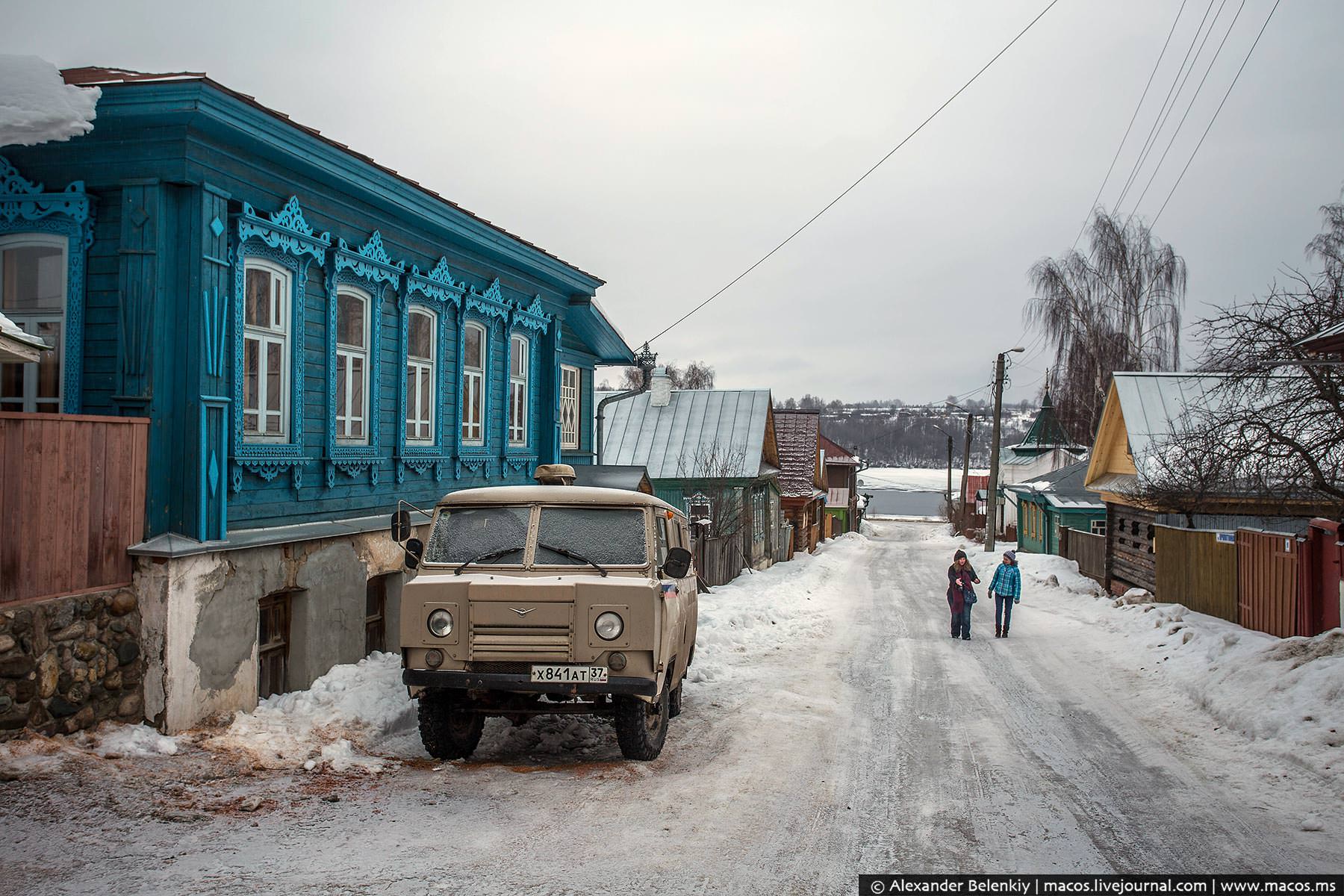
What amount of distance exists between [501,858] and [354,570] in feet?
18.5

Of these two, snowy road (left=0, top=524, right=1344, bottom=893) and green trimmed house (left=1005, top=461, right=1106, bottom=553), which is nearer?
snowy road (left=0, top=524, right=1344, bottom=893)

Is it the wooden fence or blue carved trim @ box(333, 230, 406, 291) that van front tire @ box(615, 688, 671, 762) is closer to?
blue carved trim @ box(333, 230, 406, 291)

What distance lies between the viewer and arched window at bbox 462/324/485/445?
13.1 metres

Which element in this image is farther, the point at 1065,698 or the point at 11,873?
the point at 1065,698

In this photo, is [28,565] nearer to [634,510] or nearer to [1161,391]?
[634,510]

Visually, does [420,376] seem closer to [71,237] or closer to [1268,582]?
[71,237]

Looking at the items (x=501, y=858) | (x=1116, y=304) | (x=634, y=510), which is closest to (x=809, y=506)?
(x=1116, y=304)

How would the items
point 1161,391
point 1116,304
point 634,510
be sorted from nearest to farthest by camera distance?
point 634,510 < point 1161,391 < point 1116,304

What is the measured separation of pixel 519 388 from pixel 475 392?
156 cm

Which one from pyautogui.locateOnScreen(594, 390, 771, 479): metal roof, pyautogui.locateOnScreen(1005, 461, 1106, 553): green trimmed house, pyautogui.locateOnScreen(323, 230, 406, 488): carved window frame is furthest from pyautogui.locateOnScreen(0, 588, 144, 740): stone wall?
pyautogui.locateOnScreen(1005, 461, 1106, 553): green trimmed house

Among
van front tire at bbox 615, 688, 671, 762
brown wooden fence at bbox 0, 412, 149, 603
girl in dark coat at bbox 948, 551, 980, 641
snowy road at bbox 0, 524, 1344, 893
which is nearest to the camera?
snowy road at bbox 0, 524, 1344, 893

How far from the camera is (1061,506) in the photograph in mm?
28594

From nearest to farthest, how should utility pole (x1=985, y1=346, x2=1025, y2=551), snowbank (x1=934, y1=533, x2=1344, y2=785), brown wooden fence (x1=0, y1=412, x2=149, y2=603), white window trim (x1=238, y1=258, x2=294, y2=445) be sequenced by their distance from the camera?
brown wooden fence (x1=0, y1=412, x2=149, y2=603) < snowbank (x1=934, y1=533, x2=1344, y2=785) < white window trim (x1=238, y1=258, x2=294, y2=445) < utility pole (x1=985, y1=346, x2=1025, y2=551)

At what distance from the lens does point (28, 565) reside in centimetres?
661
